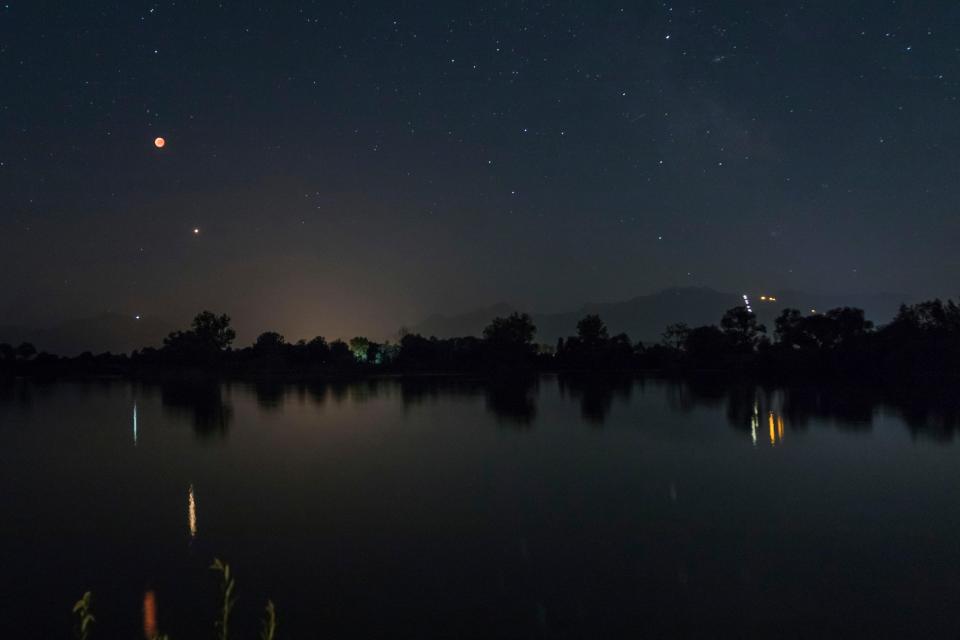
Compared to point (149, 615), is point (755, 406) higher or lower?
lower

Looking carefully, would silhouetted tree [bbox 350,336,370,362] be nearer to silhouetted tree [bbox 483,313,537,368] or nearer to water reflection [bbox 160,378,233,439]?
silhouetted tree [bbox 483,313,537,368]

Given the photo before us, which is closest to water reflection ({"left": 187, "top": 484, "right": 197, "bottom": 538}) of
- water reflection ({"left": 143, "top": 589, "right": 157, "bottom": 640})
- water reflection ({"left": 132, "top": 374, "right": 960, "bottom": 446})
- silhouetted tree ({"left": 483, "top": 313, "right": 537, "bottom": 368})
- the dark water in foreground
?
the dark water in foreground

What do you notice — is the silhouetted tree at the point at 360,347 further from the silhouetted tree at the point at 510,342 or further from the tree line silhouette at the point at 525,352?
the silhouetted tree at the point at 510,342

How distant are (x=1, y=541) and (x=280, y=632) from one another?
4.64 m

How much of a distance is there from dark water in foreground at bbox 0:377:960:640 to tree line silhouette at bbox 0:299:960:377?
31017 millimetres

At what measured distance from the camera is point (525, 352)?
7081cm

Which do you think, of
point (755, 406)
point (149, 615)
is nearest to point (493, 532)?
point (149, 615)

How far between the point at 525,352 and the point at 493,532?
6256 cm

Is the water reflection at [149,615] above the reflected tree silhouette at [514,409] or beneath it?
beneath

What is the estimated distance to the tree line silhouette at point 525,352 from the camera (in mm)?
45250

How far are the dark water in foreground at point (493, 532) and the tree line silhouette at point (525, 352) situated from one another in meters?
31.0

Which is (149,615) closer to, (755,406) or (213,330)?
(755,406)

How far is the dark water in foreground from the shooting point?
19.5ft

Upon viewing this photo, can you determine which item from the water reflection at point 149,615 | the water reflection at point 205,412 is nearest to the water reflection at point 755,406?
the water reflection at point 205,412
